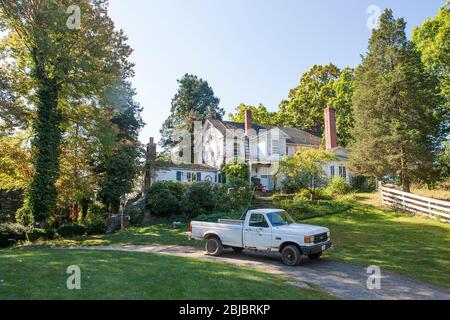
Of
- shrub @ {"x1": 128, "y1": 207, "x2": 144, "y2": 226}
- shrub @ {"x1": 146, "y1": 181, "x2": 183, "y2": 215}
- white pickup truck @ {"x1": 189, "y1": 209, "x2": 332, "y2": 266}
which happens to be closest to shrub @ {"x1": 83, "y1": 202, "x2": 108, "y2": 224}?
shrub @ {"x1": 128, "y1": 207, "x2": 144, "y2": 226}

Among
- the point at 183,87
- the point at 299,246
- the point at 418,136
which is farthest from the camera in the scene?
the point at 183,87

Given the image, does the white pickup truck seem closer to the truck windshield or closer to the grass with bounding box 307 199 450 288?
the truck windshield

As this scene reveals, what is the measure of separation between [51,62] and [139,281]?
17.3 m

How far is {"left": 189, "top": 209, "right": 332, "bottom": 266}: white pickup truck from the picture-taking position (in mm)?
11523

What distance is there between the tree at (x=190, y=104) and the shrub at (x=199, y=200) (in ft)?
108

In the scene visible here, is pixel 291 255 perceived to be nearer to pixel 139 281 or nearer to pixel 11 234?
pixel 139 281

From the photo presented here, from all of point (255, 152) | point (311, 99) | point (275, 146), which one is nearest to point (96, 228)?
point (255, 152)

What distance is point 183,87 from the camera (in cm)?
5966

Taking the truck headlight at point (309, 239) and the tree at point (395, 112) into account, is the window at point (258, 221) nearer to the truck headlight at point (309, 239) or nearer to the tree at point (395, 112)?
the truck headlight at point (309, 239)

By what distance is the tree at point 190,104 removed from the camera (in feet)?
188
